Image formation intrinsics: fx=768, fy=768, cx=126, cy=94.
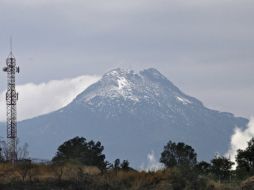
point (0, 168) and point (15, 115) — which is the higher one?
point (15, 115)

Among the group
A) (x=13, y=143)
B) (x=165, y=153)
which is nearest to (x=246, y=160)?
(x=165, y=153)

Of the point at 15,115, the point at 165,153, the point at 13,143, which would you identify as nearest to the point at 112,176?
the point at 13,143

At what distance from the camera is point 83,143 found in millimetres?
89000

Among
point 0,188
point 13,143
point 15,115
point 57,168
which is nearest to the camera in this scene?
point 0,188

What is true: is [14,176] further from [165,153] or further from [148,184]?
[165,153]

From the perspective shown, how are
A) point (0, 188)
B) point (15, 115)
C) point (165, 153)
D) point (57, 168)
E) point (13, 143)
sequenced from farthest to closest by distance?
point (165, 153) → point (15, 115) → point (13, 143) → point (57, 168) → point (0, 188)

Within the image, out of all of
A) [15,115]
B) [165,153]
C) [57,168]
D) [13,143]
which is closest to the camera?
[57,168]

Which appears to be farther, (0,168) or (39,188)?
(0,168)

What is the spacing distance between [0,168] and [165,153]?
168ft

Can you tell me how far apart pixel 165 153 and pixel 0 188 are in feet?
179

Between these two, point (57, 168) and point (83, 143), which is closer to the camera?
point (57, 168)

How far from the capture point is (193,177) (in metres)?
33.5

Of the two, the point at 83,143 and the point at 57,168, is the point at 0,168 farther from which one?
the point at 83,143

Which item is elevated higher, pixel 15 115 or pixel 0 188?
pixel 15 115
